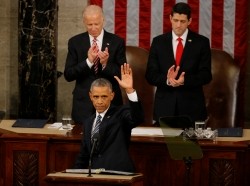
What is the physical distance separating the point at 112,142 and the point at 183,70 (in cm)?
178

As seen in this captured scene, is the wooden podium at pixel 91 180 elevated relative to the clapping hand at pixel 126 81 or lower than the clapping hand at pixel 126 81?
lower

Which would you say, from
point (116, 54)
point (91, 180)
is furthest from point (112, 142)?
point (116, 54)

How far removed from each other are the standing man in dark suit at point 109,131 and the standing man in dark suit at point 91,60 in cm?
106

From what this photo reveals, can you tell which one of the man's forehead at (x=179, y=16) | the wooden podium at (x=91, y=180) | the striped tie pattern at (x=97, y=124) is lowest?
the wooden podium at (x=91, y=180)

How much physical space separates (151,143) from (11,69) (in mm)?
4027

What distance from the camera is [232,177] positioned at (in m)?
8.67

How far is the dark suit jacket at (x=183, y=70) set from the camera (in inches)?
379

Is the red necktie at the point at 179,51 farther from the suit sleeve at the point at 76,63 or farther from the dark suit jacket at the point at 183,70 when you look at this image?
the suit sleeve at the point at 76,63

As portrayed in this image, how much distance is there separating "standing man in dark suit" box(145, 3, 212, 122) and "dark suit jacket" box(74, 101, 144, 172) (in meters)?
1.33

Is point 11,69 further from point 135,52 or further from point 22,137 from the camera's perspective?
point 22,137

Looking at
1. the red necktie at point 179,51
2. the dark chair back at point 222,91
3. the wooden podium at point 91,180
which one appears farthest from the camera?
the dark chair back at point 222,91

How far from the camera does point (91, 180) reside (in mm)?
7195

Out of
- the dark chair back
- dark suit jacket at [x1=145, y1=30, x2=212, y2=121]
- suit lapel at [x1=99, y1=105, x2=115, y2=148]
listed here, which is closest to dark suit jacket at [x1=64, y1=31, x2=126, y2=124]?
dark suit jacket at [x1=145, y1=30, x2=212, y2=121]

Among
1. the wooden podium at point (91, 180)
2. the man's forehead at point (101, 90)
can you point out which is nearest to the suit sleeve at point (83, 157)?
the man's forehead at point (101, 90)
